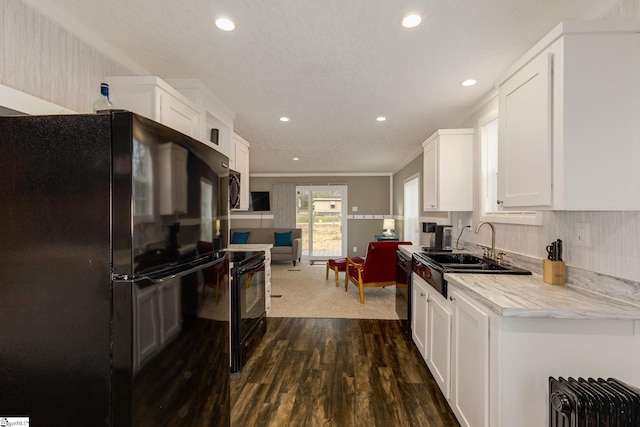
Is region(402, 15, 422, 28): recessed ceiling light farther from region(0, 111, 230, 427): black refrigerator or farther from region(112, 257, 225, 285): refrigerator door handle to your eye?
region(112, 257, 225, 285): refrigerator door handle

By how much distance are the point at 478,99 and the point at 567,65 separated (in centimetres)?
172

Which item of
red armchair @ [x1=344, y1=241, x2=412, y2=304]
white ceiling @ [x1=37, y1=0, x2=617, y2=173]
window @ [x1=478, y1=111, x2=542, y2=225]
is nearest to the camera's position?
white ceiling @ [x1=37, y1=0, x2=617, y2=173]

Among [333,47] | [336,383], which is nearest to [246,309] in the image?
[336,383]

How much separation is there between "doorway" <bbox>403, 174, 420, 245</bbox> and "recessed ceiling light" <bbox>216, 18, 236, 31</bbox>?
14.7 feet

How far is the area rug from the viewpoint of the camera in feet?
12.8

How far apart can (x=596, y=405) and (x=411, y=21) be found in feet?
6.68

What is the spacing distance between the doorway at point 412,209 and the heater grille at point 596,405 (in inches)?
179

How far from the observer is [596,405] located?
105cm

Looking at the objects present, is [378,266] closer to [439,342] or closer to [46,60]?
[439,342]

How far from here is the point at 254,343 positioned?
293 cm

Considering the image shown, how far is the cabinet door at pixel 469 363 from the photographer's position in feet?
4.77

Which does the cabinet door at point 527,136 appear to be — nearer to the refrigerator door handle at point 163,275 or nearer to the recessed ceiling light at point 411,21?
the recessed ceiling light at point 411,21

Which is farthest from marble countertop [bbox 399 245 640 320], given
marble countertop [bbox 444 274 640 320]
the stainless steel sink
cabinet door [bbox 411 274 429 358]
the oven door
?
the oven door

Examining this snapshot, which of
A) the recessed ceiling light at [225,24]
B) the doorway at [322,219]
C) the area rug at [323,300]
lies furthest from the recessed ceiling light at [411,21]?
the doorway at [322,219]
